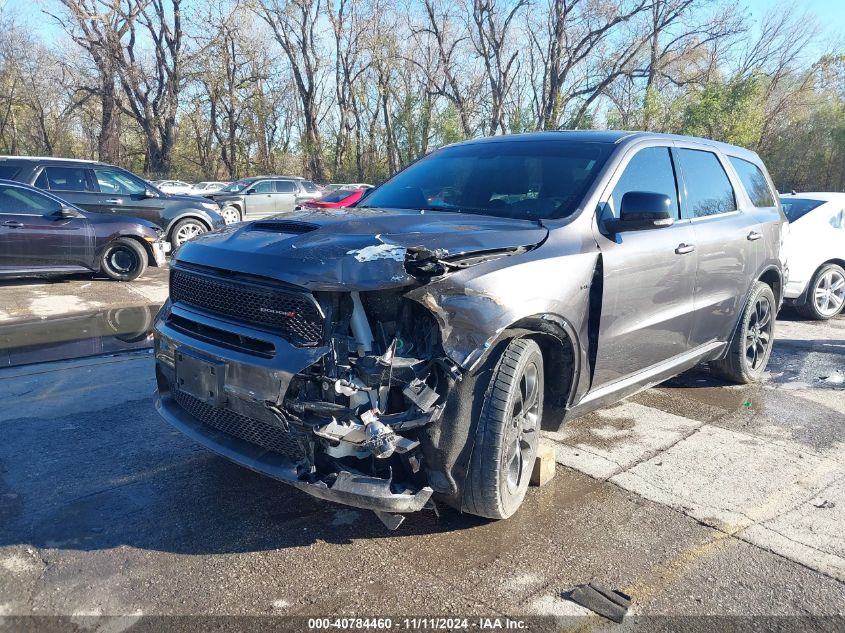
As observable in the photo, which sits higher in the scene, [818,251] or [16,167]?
[16,167]

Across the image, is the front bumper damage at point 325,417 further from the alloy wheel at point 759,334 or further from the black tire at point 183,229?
the black tire at point 183,229

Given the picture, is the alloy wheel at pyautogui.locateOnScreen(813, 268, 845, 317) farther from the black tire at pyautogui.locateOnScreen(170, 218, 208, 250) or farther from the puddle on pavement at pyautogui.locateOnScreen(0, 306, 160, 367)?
the black tire at pyautogui.locateOnScreen(170, 218, 208, 250)

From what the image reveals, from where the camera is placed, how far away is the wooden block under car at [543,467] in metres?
3.56

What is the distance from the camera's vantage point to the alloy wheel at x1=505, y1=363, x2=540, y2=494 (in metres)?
3.11

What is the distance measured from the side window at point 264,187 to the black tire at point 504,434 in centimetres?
2024

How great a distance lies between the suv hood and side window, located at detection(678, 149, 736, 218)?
1.75 meters

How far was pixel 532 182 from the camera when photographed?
389 cm

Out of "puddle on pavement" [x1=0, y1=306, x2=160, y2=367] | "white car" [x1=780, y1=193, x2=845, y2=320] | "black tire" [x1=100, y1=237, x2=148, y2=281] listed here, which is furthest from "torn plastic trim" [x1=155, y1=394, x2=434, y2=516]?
"black tire" [x1=100, y1=237, x2=148, y2=281]

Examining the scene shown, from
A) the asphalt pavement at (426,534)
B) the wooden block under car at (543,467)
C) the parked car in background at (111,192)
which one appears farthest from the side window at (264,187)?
the wooden block under car at (543,467)

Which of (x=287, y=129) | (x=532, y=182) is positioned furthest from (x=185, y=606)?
(x=287, y=129)

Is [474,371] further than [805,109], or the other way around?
[805,109]

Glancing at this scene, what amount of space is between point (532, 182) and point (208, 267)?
193cm

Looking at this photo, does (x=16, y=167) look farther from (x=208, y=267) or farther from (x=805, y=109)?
(x=805, y=109)

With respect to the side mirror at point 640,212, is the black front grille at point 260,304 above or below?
below
